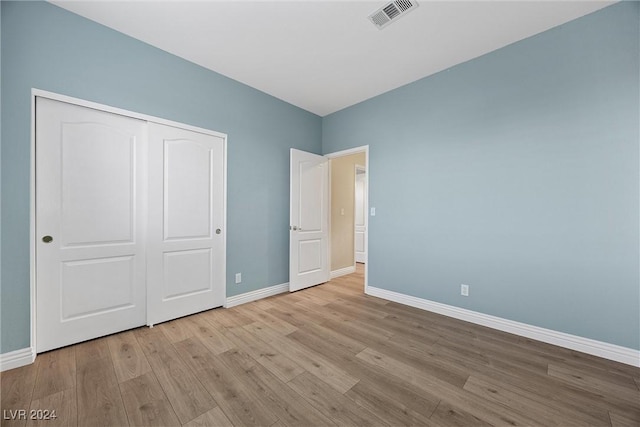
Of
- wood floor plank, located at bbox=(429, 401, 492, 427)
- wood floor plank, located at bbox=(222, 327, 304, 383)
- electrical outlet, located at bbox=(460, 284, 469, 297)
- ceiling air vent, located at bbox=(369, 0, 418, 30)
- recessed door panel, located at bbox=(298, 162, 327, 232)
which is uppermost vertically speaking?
ceiling air vent, located at bbox=(369, 0, 418, 30)

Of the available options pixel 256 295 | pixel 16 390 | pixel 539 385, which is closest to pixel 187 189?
pixel 256 295

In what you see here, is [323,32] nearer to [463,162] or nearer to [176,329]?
[463,162]

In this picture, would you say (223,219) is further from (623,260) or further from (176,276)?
(623,260)

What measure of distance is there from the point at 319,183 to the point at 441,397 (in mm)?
3051

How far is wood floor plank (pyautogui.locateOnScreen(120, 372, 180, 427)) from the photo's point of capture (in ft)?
4.52

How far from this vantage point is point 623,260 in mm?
1952

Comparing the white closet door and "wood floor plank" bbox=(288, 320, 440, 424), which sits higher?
the white closet door

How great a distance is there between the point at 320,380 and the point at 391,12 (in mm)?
2912

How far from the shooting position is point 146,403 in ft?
4.93

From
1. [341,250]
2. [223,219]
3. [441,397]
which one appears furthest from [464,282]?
[223,219]

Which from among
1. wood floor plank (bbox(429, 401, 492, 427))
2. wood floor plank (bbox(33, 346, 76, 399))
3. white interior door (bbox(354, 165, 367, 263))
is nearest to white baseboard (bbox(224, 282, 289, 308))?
wood floor plank (bbox(33, 346, 76, 399))

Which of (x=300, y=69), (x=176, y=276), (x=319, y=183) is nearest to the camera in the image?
(x=176, y=276)

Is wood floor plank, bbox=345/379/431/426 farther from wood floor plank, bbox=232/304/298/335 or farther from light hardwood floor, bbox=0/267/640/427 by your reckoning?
wood floor plank, bbox=232/304/298/335

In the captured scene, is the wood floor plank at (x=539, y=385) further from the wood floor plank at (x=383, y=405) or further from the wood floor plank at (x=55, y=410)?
the wood floor plank at (x=55, y=410)
